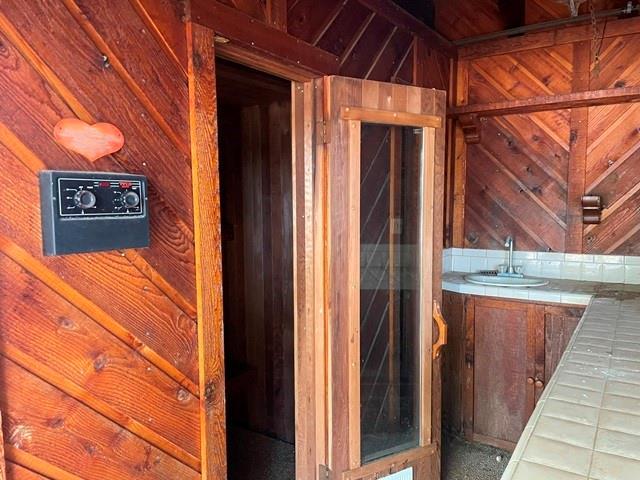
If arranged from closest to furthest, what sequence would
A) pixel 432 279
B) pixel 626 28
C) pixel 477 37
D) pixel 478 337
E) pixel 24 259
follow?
pixel 24 259 < pixel 432 279 < pixel 626 28 < pixel 478 337 < pixel 477 37

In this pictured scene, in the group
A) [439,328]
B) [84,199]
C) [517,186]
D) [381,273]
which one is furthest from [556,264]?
[84,199]

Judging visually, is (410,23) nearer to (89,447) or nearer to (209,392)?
(209,392)

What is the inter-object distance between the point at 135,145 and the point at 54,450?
2.58 ft

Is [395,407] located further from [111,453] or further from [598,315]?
[111,453]

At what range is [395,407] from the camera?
7.91 feet

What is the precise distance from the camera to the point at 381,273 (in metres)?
2.32

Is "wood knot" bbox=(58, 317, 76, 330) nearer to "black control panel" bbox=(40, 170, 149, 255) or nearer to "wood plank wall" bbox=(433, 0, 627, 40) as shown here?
"black control panel" bbox=(40, 170, 149, 255)

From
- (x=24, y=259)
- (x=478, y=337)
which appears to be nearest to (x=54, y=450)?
(x=24, y=259)

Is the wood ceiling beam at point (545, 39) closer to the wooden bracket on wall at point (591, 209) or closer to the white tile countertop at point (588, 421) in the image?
the wooden bracket on wall at point (591, 209)

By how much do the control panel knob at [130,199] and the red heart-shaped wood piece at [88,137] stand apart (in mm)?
111

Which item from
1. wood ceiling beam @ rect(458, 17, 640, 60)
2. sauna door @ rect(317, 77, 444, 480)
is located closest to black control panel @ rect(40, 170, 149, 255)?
sauna door @ rect(317, 77, 444, 480)

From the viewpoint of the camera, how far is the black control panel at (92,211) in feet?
3.68

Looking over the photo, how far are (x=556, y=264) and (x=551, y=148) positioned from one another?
0.77m

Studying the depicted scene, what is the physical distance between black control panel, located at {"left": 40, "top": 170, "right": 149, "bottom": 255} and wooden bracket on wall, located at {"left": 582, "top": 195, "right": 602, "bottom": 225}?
277cm
